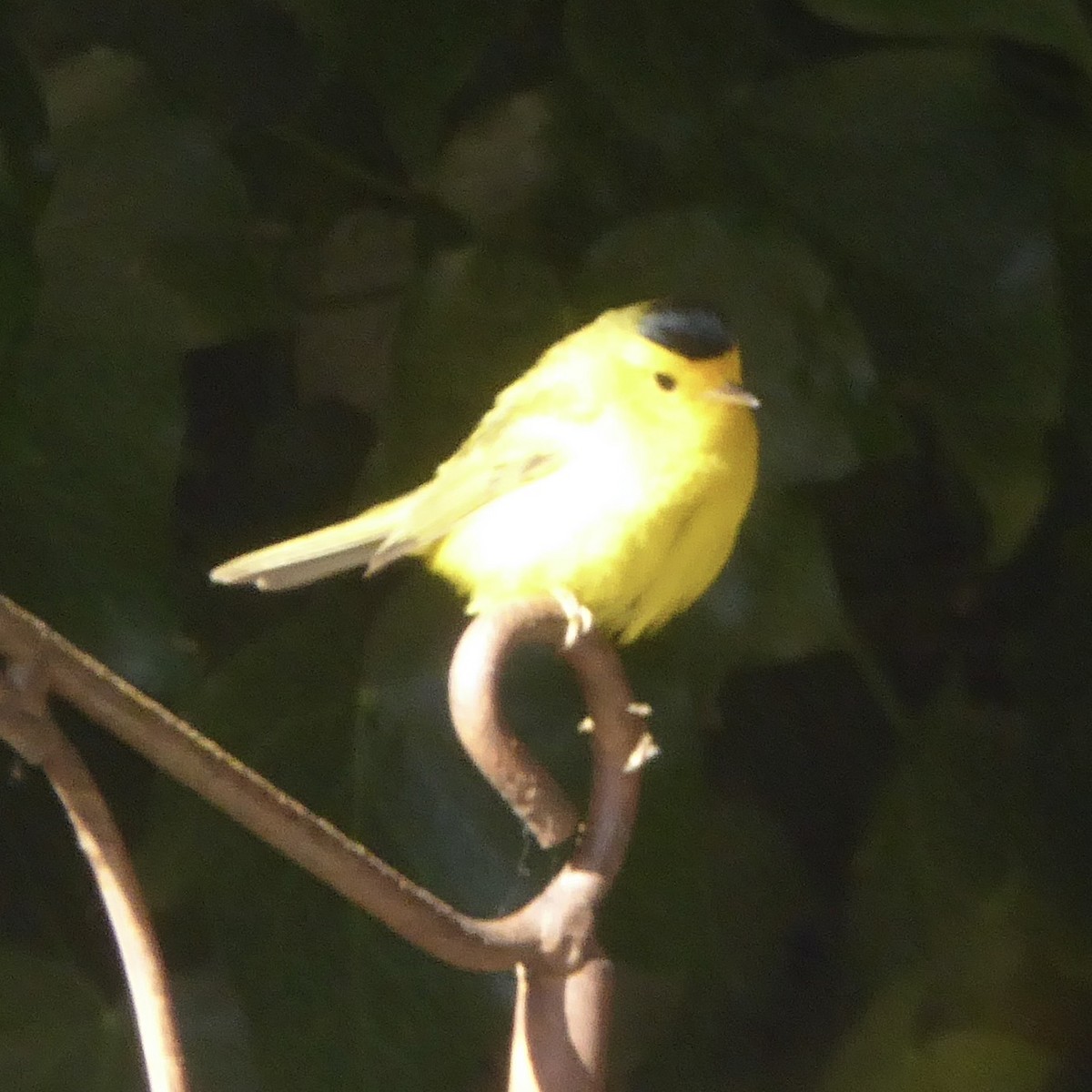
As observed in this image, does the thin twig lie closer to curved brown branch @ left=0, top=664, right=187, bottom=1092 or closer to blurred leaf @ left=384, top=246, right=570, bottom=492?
curved brown branch @ left=0, top=664, right=187, bottom=1092

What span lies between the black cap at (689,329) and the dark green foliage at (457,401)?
12 centimetres

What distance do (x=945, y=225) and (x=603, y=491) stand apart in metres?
0.28

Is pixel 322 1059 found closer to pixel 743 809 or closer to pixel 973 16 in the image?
pixel 743 809

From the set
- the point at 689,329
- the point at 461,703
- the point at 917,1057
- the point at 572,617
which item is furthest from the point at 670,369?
the point at 917,1057

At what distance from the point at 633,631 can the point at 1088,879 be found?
1.47 feet

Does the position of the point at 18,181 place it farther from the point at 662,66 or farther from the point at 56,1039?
the point at 56,1039

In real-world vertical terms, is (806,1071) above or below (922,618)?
below

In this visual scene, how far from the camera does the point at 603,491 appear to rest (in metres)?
0.65

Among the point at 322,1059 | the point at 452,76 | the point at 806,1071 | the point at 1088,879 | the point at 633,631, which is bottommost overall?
the point at 806,1071

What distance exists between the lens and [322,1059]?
79cm

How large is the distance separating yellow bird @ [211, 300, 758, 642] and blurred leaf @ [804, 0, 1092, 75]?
0.69 ft

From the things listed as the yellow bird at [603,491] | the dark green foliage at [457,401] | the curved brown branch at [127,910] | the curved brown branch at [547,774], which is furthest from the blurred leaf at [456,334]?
the curved brown branch at [127,910]

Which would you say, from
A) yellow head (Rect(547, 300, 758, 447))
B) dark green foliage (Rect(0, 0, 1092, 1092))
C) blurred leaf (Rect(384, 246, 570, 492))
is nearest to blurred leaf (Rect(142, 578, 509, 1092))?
dark green foliage (Rect(0, 0, 1092, 1092))

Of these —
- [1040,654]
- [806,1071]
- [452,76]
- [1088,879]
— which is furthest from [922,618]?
[452,76]
